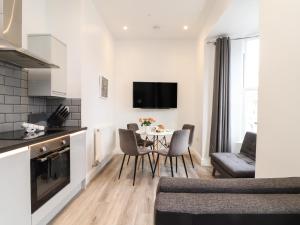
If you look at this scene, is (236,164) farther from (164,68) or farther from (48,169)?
(164,68)

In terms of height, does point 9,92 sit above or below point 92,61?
below

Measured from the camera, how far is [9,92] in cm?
242

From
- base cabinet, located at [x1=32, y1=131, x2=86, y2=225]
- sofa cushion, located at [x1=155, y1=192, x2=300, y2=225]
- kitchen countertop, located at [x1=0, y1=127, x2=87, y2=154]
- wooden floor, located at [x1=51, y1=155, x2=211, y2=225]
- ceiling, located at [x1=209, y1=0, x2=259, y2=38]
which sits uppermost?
ceiling, located at [x1=209, y1=0, x2=259, y2=38]

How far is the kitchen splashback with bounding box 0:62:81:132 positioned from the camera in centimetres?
233

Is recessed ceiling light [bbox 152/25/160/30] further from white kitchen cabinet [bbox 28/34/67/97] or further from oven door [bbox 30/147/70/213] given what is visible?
oven door [bbox 30/147/70/213]

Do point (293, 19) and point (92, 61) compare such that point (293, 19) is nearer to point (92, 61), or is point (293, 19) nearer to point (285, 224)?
point (285, 224)

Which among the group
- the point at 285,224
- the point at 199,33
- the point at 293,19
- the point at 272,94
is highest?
the point at 199,33

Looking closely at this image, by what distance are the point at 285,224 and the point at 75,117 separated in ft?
9.33

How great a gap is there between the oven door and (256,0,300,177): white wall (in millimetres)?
2009

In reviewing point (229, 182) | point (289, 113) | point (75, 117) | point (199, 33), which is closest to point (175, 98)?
point (199, 33)

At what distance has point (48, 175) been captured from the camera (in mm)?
2094

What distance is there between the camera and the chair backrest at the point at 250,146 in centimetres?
345

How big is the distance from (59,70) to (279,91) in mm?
2596

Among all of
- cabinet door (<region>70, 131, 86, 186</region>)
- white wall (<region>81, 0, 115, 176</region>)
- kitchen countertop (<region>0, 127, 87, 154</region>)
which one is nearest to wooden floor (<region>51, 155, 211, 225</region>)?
cabinet door (<region>70, 131, 86, 186</region>)
